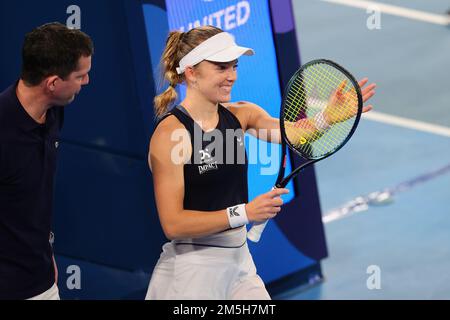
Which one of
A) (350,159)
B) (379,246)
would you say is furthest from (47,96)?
(350,159)

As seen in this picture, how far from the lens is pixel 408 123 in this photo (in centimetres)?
1023

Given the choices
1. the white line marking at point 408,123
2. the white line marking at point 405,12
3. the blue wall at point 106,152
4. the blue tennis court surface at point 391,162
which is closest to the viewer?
the blue wall at point 106,152

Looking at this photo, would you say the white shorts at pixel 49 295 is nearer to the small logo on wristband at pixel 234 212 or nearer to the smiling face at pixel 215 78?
the small logo on wristband at pixel 234 212

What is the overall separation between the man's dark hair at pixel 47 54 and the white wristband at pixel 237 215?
35.1 inches

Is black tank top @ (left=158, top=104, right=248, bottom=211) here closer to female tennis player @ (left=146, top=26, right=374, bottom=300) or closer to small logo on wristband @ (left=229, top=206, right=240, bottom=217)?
female tennis player @ (left=146, top=26, right=374, bottom=300)

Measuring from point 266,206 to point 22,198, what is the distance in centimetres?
99

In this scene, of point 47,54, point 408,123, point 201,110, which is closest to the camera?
point 47,54

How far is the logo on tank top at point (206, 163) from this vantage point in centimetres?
486

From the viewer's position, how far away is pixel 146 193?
6.46m

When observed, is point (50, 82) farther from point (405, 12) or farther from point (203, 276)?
point (405, 12)

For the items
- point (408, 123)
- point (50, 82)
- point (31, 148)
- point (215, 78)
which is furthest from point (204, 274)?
point (408, 123)

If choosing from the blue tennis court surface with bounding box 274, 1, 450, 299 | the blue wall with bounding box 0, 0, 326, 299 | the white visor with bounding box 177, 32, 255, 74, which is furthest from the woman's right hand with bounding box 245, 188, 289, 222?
the blue tennis court surface with bounding box 274, 1, 450, 299

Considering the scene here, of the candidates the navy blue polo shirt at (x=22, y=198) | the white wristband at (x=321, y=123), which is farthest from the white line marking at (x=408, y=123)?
the navy blue polo shirt at (x=22, y=198)
